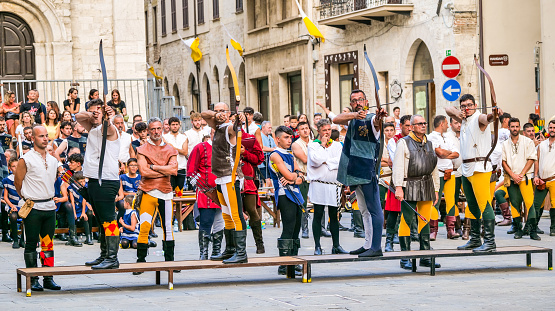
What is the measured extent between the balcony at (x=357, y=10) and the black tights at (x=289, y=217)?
18004mm

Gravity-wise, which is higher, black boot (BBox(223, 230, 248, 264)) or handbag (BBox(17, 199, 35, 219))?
handbag (BBox(17, 199, 35, 219))

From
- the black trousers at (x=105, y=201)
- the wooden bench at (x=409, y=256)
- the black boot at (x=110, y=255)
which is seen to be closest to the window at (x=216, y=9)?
the wooden bench at (x=409, y=256)

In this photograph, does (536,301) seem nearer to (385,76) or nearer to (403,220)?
(403,220)

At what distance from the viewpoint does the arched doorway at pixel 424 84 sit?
1163 inches

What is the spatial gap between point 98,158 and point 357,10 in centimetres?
2123

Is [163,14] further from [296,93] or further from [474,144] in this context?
[474,144]

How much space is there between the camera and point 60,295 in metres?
10.9

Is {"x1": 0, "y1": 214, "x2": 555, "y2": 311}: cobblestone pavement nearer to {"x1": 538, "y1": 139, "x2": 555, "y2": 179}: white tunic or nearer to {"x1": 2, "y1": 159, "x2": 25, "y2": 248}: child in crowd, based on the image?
{"x1": 2, "y1": 159, "x2": 25, "y2": 248}: child in crowd

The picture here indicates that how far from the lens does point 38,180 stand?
11391 millimetres

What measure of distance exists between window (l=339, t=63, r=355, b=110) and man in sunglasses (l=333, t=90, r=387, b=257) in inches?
875

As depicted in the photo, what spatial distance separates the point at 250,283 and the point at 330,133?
140 inches

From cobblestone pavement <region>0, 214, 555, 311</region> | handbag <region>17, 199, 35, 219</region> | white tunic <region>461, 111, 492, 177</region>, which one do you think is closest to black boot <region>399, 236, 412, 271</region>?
cobblestone pavement <region>0, 214, 555, 311</region>

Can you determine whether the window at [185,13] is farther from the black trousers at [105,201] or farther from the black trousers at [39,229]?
the black trousers at [105,201]

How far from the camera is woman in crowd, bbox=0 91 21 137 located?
20688 millimetres
